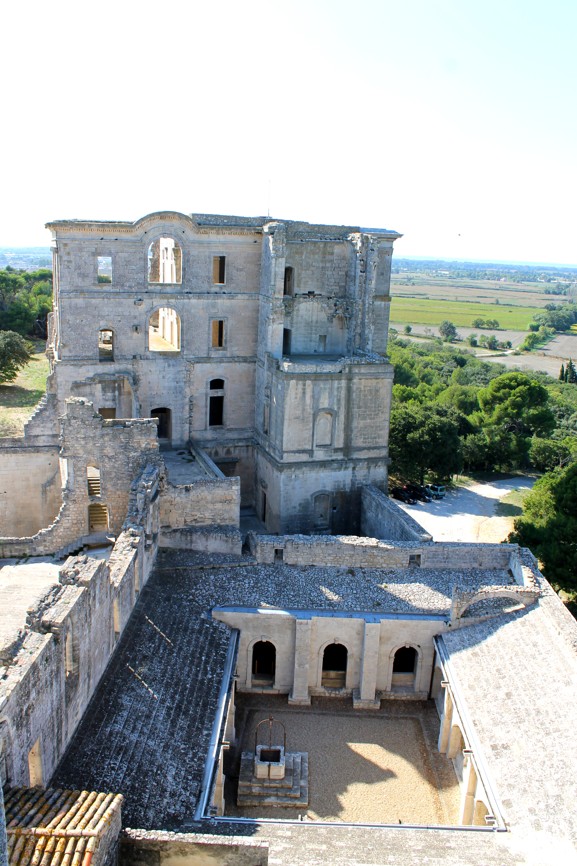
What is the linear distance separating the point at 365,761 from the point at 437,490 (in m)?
25.8

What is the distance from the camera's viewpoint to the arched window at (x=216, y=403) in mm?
34219

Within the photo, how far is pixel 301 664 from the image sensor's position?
23672 mm

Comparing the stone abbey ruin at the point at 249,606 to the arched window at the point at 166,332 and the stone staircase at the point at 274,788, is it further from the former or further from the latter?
the arched window at the point at 166,332

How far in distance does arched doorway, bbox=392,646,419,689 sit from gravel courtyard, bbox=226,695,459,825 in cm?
60

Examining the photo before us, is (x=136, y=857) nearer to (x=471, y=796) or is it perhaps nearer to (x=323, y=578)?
(x=471, y=796)

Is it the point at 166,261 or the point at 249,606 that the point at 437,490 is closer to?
the point at 166,261

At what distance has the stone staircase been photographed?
19656mm

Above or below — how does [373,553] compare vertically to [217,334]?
below

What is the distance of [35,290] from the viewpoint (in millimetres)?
86125

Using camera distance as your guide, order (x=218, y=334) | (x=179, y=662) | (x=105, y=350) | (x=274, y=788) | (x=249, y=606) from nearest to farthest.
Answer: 1. (x=274, y=788)
2. (x=179, y=662)
3. (x=249, y=606)
4. (x=105, y=350)
5. (x=218, y=334)

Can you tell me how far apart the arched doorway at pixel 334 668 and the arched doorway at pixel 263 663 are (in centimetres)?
164

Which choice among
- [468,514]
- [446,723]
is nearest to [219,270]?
[468,514]

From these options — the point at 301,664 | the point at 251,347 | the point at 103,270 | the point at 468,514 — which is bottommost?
the point at 468,514

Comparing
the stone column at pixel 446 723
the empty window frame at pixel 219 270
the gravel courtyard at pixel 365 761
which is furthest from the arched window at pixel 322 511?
the stone column at pixel 446 723
